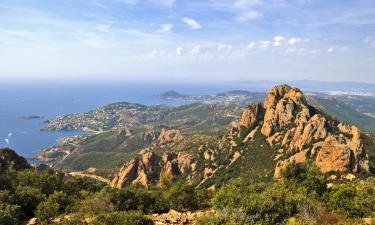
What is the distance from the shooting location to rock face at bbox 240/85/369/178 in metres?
73.1

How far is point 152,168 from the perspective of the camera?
386 feet

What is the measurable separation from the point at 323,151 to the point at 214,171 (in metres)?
34.8

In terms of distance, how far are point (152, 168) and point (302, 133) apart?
4929 cm

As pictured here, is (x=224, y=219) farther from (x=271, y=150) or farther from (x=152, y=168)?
(x=152, y=168)

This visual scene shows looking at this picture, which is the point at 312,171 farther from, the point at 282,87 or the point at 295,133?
the point at 282,87

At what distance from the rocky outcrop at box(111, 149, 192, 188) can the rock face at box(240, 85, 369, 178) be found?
24.7 metres

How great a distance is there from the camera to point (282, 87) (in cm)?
12050

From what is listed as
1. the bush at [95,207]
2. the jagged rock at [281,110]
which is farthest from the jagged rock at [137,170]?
the bush at [95,207]

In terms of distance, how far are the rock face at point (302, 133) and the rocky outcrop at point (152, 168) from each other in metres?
24.7

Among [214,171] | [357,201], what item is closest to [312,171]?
[357,201]

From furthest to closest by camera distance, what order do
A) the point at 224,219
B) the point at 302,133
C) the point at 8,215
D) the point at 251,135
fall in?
1. the point at 251,135
2. the point at 302,133
3. the point at 8,215
4. the point at 224,219

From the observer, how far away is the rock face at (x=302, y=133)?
2879 inches

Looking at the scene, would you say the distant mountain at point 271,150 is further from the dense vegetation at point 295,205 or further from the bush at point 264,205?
the bush at point 264,205

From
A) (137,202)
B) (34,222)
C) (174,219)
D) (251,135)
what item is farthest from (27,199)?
(251,135)
